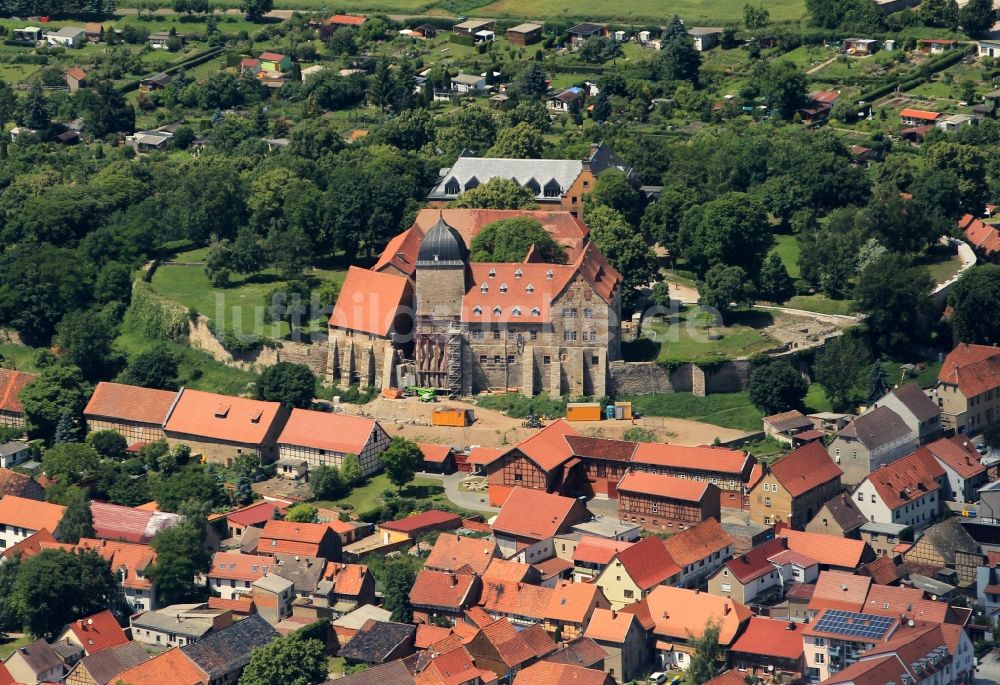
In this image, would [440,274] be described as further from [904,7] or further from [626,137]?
[904,7]

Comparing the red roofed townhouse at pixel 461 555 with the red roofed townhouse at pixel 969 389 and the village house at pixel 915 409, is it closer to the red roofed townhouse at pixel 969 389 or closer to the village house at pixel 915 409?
the village house at pixel 915 409

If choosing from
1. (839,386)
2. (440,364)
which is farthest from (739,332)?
(440,364)

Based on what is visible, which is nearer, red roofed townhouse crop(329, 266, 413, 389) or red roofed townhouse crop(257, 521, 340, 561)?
red roofed townhouse crop(257, 521, 340, 561)

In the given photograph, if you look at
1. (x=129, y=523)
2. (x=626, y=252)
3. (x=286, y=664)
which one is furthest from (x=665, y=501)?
(x=129, y=523)

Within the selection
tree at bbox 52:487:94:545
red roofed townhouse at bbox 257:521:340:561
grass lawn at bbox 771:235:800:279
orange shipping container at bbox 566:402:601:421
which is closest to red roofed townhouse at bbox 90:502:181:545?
→ tree at bbox 52:487:94:545

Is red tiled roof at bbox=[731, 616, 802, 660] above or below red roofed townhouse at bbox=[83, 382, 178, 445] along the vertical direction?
above

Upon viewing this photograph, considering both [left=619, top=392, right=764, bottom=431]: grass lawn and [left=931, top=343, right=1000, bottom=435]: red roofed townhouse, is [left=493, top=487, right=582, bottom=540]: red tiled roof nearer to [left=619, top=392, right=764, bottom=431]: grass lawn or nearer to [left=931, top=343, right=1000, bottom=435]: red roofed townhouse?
[left=619, top=392, right=764, bottom=431]: grass lawn

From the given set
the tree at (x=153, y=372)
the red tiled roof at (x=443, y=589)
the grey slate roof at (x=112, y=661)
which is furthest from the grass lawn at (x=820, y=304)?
the grey slate roof at (x=112, y=661)
